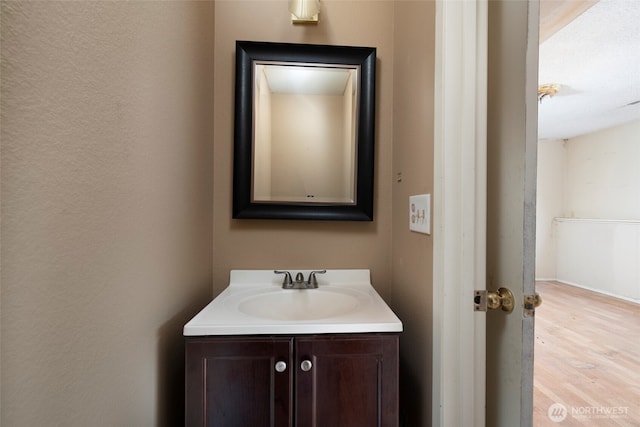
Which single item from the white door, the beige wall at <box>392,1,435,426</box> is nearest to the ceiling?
the beige wall at <box>392,1,435,426</box>

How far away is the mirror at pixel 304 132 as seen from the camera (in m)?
1.12

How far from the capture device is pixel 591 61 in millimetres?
2076

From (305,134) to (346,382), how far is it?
0.92m

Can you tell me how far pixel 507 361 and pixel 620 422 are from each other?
4.85ft

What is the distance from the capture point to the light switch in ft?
2.56

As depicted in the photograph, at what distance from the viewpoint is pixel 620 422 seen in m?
1.37

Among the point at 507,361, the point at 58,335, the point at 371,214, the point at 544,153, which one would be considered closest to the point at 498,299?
the point at 507,361

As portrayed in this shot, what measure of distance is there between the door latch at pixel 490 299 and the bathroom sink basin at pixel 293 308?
212mm

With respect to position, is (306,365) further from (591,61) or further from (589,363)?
(591,61)

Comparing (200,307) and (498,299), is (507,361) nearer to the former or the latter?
(498,299)

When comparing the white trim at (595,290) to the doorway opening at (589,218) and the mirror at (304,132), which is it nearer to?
the doorway opening at (589,218)

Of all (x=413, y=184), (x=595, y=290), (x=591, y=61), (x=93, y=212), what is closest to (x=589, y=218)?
(x=595, y=290)

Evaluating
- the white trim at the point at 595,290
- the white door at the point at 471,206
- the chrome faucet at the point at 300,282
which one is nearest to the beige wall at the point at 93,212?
the chrome faucet at the point at 300,282

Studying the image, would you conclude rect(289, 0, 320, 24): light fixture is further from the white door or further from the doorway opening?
the doorway opening
